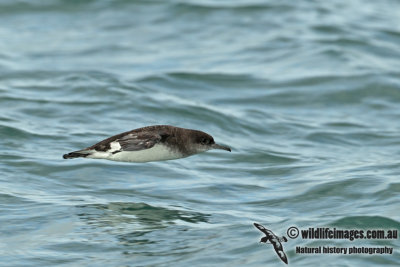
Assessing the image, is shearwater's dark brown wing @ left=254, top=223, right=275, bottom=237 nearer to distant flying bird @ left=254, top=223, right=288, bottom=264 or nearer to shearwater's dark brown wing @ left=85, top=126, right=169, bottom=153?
distant flying bird @ left=254, top=223, right=288, bottom=264

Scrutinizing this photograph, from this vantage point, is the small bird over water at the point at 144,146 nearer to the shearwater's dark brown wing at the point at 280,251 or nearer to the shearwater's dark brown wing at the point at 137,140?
the shearwater's dark brown wing at the point at 137,140

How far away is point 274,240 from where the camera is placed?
28.6 ft

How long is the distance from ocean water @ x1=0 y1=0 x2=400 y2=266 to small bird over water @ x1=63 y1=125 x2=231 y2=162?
62cm

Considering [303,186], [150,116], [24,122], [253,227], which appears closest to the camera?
[253,227]

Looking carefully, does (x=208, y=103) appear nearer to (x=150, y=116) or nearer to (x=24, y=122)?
(x=150, y=116)

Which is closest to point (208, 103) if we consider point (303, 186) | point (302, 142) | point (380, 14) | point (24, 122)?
point (302, 142)

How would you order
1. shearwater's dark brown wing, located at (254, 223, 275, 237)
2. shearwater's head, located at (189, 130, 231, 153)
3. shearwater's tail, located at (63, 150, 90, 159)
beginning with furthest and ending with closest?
1. shearwater's head, located at (189, 130, 231, 153)
2. shearwater's tail, located at (63, 150, 90, 159)
3. shearwater's dark brown wing, located at (254, 223, 275, 237)

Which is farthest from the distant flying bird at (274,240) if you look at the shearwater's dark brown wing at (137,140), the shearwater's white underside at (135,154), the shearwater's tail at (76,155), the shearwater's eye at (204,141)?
the shearwater's tail at (76,155)

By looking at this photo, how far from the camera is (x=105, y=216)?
378 inches

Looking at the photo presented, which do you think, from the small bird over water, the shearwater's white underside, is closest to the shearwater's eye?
the small bird over water

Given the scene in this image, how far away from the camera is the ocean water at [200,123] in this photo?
29.5ft

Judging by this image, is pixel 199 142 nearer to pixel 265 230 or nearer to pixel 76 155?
pixel 76 155

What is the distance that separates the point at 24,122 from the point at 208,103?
367 cm

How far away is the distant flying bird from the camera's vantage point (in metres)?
8.30
